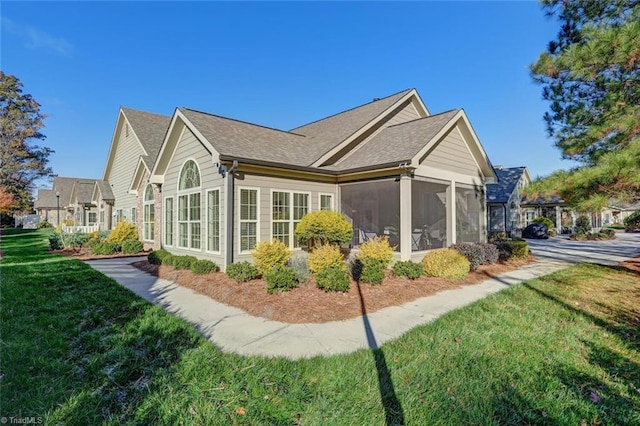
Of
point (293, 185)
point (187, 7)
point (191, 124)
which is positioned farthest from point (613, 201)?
point (187, 7)

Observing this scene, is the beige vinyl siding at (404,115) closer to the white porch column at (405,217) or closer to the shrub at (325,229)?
the white porch column at (405,217)

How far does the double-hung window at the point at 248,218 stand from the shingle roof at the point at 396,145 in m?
3.28

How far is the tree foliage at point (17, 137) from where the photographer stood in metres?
33.0

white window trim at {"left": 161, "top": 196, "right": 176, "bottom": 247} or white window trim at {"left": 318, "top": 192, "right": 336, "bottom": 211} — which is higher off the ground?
white window trim at {"left": 318, "top": 192, "right": 336, "bottom": 211}

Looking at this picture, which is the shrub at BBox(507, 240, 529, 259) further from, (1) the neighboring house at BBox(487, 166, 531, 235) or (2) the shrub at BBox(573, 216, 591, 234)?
(2) the shrub at BBox(573, 216, 591, 234)

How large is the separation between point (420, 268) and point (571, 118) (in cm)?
710

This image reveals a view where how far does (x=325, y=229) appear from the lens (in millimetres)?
8938

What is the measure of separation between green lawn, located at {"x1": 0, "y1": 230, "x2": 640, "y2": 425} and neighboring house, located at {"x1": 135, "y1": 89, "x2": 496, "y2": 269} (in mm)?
4117

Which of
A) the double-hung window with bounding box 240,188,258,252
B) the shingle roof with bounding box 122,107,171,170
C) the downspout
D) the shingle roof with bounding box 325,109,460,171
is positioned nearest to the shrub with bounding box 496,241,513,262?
the shingle roof with bounding box 325,109,460,171

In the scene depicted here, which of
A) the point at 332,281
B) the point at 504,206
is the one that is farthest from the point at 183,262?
the point at 504,206

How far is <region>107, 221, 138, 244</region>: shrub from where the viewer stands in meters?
15.1

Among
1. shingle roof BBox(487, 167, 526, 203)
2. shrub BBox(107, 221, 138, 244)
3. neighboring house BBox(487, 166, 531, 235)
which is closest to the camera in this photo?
shrub BBox(107, 221, 138, 244)

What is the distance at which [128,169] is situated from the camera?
754 inches

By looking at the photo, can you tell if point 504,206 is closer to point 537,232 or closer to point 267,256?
point 537,232
